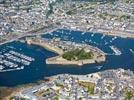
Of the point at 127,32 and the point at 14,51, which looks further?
the point at 127,32

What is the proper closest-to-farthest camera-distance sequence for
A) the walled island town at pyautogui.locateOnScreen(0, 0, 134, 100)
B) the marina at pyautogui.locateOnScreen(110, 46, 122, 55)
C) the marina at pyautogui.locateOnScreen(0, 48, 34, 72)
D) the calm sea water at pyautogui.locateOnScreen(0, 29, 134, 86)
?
the walled island town at pyautogui.locateOnScreen(0, 0, 134, 100), the calm sea water at pyautogui.locateOnScreen(0, 29, 134, 86), the marina at pyautogui.locateOnScreen(0, 48, 34, 72), the marina at pyautogui.locateOnScreen(110, 46, 122, 55)

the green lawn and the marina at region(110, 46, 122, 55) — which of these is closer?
the green lawn

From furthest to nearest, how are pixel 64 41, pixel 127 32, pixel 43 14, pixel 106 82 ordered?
pixel 43 14, pixel 127 32, pixel 64 41, pixel 106 82

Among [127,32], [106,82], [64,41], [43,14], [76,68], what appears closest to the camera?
[106,82]

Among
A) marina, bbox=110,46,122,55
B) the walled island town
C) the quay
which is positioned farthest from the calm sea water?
the quay

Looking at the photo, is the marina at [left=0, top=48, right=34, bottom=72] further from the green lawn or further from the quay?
the green lawn

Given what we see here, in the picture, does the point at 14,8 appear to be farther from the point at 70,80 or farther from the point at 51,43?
the point at 70,80

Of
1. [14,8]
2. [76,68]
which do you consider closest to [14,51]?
[76,68]

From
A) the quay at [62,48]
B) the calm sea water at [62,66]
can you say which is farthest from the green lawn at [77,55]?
Result: the calm sea water at [62,66]
